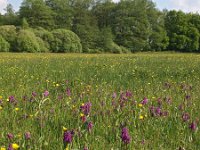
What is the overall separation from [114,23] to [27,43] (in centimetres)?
3194

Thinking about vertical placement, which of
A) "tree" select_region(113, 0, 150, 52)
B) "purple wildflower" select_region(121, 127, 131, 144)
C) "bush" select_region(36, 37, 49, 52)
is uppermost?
"tree" select_region(113, 0, 150, 52)

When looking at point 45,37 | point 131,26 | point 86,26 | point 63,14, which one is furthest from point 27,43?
point 131,26

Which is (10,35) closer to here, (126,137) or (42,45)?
(42,45)

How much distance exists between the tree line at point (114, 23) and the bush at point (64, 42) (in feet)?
16.6

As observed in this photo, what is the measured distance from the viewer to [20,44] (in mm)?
60219

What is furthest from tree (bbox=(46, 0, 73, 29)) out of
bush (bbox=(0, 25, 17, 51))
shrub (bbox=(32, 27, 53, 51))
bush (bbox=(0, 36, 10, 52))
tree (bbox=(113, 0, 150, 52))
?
bush (bbox=(0, 36, 10, 52))

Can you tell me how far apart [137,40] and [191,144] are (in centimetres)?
7734

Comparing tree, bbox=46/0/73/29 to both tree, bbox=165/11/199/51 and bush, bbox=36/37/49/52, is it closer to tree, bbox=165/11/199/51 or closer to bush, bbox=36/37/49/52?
bush, bbox=36/37/49/52

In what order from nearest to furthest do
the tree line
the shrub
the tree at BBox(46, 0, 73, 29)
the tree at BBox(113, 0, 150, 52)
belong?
the shrub → the tree line → the tree at BBox(113, 0, 150, 52) → the tree at BBox(46, 0, 73, 29)

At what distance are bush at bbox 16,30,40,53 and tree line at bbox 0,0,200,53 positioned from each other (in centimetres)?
1397

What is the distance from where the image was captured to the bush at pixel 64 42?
66438mm

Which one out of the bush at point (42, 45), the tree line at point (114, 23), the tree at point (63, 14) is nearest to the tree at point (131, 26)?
the tree line at point (114, 23)

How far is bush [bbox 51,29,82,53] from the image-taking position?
218ft

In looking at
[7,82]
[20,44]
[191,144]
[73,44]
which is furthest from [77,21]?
[191,144]
